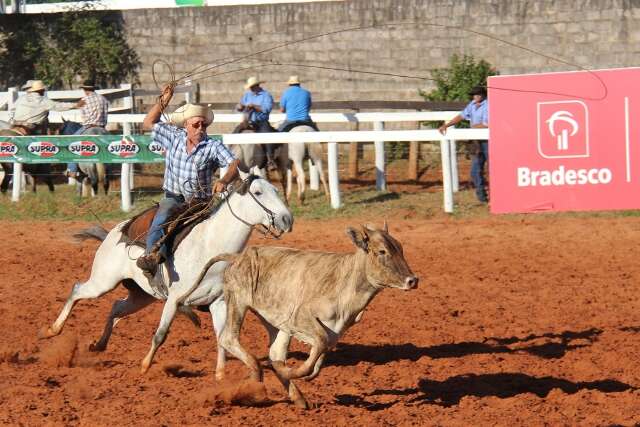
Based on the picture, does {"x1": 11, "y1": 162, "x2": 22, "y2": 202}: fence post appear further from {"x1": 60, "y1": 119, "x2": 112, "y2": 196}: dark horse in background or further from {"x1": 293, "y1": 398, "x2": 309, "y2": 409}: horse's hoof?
{"x1": 293, "y1": 398, "x2": 309, "y2": 409}: horse's hoof

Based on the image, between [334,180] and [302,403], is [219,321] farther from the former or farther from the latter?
[334,180]

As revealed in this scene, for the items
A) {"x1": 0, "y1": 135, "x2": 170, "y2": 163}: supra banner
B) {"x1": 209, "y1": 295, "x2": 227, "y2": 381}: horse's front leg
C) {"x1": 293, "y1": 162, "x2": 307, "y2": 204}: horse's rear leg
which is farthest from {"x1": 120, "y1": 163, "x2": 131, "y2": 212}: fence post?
{"x1": 209, "y1": 295, "x2": 227, "y2": 381}: horse's front leg

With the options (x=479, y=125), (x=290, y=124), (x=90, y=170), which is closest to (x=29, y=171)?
(x=90, y=170)

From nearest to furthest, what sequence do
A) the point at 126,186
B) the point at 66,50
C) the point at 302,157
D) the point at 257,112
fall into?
the point at 126,186 < the point at 302,157 < the point at 257,112 < the point at 66,50

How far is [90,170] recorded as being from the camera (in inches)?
763

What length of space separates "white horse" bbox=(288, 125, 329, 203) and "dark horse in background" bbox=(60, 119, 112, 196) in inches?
129

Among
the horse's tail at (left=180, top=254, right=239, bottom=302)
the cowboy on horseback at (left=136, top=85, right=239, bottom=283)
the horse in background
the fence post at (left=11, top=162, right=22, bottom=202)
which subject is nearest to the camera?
the horse's tail at (left=180, top=254, right=239, bottom=302)

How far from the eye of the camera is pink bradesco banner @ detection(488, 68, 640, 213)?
15516mm

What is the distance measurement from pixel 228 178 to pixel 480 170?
31.3 feet

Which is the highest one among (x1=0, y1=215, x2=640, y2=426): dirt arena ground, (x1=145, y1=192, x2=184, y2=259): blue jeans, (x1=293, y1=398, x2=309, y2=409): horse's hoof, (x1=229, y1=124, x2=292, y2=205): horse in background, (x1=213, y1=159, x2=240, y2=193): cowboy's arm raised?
(x1=213, y1=159, x2=240, y2=193): cowboy's arm raised

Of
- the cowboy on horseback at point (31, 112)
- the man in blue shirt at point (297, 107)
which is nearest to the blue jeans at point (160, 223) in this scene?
the man in blue shirt at point (297, 107)

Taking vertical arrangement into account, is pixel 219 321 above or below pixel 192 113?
below

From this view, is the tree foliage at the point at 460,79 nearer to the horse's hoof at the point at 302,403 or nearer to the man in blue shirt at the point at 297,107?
the man in blue shirt at the point at 297,107

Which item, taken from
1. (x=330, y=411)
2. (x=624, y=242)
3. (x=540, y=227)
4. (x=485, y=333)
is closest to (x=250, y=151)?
(x=540, y=227)
